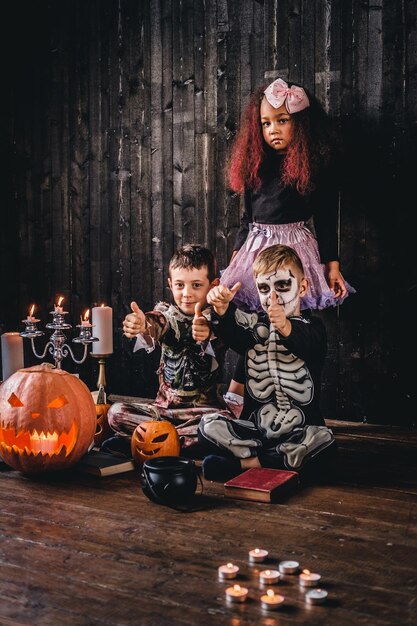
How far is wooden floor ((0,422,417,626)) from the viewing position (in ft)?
5.74

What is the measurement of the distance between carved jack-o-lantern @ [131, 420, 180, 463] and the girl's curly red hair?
1342mm

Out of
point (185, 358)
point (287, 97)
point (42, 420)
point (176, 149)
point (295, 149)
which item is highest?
point (287, 97)

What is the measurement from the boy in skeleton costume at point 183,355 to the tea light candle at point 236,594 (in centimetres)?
131

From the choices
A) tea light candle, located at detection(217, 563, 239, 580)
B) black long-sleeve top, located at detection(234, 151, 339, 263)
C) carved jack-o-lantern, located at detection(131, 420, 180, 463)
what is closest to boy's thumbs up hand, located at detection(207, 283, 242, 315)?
carved jack-o-lantern, located at detection(131, 420, 180, 463)

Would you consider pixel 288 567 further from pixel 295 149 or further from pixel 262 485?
pixel 295 149

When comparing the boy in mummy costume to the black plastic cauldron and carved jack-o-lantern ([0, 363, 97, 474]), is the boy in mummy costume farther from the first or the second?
carved jack-o-lantern ([0, 363, 97, 474])

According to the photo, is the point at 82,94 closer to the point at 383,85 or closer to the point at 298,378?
the point at 383,85

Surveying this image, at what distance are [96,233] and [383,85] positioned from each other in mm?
1953

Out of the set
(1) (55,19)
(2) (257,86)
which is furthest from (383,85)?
(1) (55,19)

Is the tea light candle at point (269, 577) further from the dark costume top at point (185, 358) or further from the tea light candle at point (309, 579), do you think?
the dark costume top at point (185, 358)

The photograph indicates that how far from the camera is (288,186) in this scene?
3502 mm

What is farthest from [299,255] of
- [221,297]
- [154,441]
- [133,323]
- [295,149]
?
[154,441]

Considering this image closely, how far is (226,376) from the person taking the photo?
4246mm

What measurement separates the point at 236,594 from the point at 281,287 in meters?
1.38
